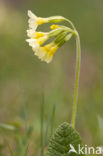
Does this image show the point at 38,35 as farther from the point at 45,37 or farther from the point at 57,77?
the point at 57,77

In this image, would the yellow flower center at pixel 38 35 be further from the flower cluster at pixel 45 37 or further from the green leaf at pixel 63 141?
the green leaf at pixel 63 141

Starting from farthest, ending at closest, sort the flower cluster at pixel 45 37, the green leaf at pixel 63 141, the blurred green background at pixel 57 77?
1. the blurred green background at pixel 57 77
2. the flower cluster at pixel 45 37
3. the green leaf at pixel 63 141

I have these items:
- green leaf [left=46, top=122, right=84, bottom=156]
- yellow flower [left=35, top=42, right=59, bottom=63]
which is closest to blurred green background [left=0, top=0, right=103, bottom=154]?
yellow flower [left=35, top=42, right=59, bottom=63]

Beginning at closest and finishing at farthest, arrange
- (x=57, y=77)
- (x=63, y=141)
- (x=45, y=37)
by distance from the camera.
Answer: (x=63, y=141)
(x=45, y=37)
(x=57, y=77)

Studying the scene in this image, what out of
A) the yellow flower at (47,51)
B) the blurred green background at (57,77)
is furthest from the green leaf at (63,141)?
the blurred green background at (57,77)

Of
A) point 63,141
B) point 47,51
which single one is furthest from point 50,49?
point 63,141

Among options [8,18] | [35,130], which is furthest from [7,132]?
[8,18]

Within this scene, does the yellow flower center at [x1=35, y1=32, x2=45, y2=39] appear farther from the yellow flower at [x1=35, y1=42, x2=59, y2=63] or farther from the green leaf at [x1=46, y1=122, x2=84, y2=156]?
the green leaf at [x1=46, y1=122, x2=84, y2=156]
